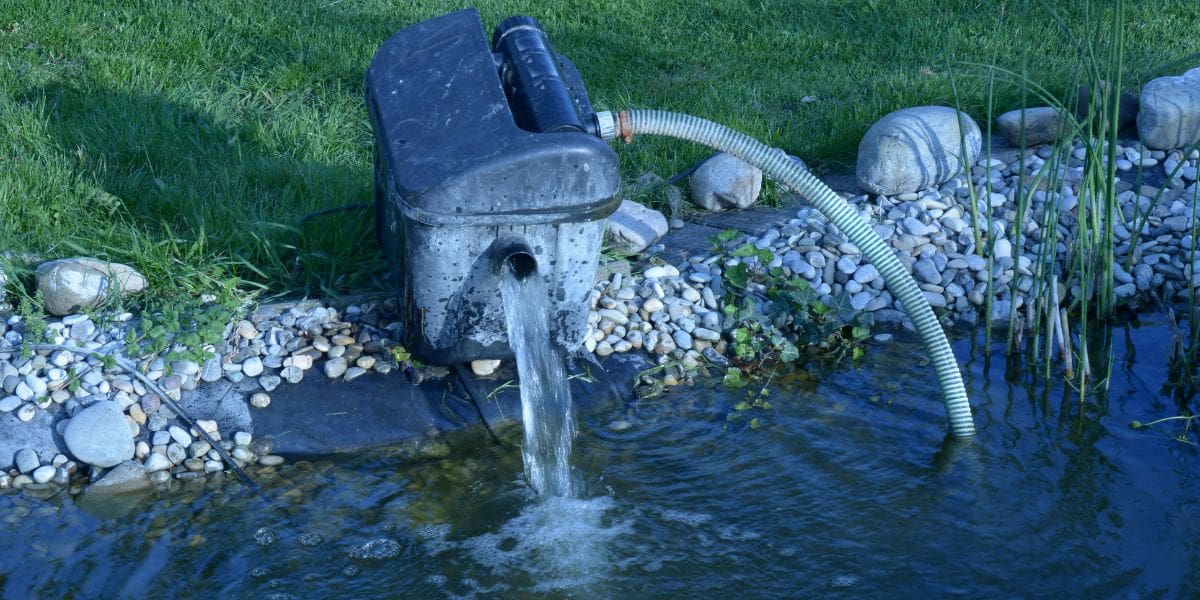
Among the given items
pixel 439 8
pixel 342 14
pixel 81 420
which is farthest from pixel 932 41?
pixel 81 420

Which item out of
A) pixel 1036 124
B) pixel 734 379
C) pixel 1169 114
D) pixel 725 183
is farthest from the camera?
pixel 1036 124

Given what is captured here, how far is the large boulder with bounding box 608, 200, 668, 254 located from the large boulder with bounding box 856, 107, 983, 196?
95cm

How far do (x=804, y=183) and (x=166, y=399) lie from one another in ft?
6.72

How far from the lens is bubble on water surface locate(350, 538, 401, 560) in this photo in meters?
3.21

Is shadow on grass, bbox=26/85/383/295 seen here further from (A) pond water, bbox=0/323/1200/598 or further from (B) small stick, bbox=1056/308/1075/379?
(B) small stick, bbox=1056/308/1075/379

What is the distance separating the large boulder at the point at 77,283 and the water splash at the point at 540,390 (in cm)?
139

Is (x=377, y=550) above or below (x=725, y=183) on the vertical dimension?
below

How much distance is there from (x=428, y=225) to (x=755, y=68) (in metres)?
3.46

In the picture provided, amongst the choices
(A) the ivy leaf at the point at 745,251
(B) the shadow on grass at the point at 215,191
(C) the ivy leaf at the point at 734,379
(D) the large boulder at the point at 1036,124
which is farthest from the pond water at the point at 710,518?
(D) the large boulder at the point at 1036,124

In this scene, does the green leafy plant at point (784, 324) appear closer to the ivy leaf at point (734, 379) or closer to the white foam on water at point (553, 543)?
the ivy leaf at point (734, 379)

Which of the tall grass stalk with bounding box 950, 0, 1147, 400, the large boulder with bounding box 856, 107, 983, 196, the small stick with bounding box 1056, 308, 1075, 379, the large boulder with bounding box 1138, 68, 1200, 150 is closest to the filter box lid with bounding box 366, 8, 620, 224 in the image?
the tall grass stalk with bounding box 950, 0, 1147, 400

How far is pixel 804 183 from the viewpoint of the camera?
3.54 m

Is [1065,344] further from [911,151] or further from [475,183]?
[475,183]

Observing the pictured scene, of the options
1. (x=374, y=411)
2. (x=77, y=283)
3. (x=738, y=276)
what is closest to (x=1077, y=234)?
(x=738, y=276)
